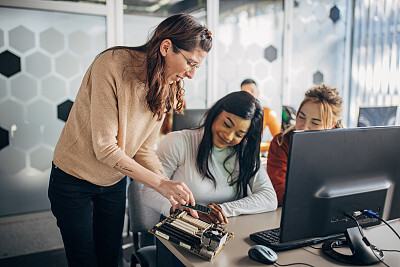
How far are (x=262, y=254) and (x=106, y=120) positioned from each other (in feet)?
2.10

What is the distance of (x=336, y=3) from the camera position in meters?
4.40

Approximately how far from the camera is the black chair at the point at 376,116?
246 cm

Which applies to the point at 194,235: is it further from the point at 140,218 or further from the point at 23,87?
the point at 23,87

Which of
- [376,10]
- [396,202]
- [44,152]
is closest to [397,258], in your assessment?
[396,202]

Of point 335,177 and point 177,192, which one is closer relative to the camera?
point 335,177

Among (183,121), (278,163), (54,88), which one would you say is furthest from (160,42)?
(54,88)

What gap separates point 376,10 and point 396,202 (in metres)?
3.76

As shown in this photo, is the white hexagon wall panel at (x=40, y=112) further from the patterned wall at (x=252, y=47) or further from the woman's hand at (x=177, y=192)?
the woman's hand at (x=177, y=192)

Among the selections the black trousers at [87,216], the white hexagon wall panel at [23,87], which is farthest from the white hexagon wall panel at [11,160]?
the black trousers at [87,216]

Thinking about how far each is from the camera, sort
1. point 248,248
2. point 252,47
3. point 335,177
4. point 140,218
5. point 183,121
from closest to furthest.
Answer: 1. point 335,177
2. point 248,248
3. point 140,218
4. point 183,121
5. point 252,47

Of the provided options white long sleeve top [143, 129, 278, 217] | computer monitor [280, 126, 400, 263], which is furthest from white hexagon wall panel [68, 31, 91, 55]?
computer monitor [280, 126, 400, 263]

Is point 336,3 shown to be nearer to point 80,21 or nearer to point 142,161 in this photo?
point 80,21

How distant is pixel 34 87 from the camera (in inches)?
120

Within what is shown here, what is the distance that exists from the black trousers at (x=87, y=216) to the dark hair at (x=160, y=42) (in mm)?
399
